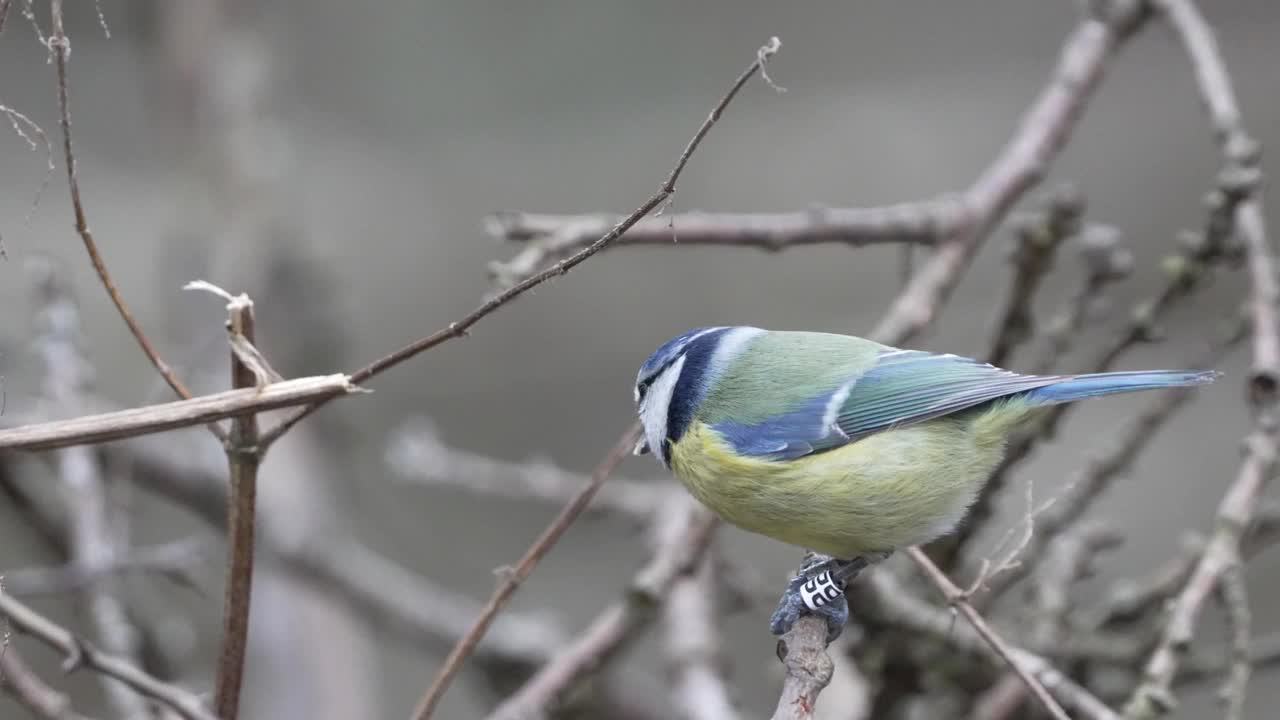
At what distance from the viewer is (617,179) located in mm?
3980

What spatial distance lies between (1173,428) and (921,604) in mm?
2483

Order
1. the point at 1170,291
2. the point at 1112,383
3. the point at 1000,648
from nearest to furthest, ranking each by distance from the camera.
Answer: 1. the point at 1000,648
2. the point at 1112,383
3. the point at 1170,291

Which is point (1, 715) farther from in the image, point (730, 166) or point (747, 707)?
point (730, 166)

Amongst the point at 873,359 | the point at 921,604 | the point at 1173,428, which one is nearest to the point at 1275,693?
the point at 1173,428

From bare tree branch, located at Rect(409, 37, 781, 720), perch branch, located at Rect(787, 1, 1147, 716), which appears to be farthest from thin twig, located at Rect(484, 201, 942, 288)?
bare tree branch, located at Rect(409, 37, 781, 720)

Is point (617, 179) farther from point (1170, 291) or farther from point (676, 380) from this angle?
point (676, 380)

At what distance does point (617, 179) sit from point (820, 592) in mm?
2739

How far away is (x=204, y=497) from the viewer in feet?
8.76

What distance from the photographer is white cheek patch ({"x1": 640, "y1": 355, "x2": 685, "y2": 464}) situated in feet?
5.42

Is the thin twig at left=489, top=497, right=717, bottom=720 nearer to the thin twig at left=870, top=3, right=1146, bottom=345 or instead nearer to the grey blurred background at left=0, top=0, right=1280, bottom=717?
the thin twig at left=870, top=3, right=1146, bottom=345

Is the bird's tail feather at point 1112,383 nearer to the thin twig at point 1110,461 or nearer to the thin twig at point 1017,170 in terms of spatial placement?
the thin twig at point 1017,170

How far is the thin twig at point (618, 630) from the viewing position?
5.41 feet

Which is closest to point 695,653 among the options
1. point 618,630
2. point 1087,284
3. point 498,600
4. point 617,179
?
point 618,630

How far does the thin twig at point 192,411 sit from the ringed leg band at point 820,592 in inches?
23.0
